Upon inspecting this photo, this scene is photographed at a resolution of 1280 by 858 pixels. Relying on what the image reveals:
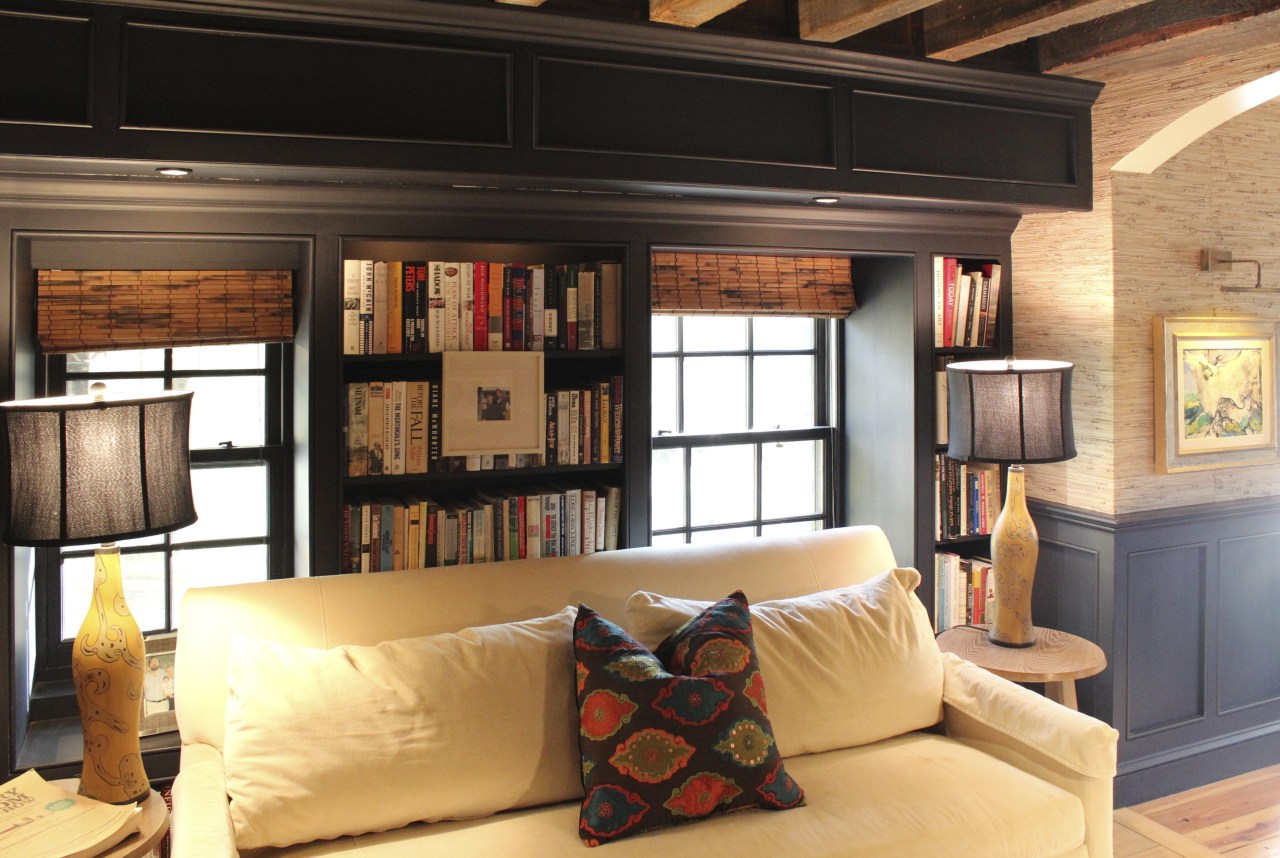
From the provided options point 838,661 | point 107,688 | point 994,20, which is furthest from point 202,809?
point 994,20

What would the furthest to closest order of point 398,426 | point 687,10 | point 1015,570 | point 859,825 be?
point 1015,570 < point 398,426 < point 687,10 < point 859,825

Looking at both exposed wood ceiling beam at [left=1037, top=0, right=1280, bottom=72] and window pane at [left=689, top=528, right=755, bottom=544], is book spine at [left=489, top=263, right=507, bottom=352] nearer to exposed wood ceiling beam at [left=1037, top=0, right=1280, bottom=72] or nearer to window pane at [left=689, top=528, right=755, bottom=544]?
window pane at [left=689, top=528, right=755, bottom=544]

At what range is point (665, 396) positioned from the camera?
11.0ft

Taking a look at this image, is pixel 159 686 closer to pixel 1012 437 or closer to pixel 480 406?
pixel 480 406

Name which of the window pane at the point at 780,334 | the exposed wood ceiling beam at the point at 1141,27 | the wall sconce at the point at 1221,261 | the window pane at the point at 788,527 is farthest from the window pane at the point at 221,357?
the wall sconce at the point at 1221,261

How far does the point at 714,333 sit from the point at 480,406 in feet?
3.24

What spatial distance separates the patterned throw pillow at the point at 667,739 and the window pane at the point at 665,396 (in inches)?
48.4

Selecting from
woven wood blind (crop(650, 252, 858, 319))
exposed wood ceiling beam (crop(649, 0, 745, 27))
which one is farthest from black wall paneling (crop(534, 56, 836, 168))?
woven wood blind (crop(650, 252, 858, 319))

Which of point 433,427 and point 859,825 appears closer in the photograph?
point 859,825

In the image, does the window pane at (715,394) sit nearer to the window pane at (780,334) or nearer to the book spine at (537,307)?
the window pane at (780,334)

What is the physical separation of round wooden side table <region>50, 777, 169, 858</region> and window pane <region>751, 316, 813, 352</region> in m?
2.27

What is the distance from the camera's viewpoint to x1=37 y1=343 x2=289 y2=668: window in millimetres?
2699

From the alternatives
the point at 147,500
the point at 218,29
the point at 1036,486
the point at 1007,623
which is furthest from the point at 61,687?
the point at 1036,486

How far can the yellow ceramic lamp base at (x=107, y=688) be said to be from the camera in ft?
6.73
